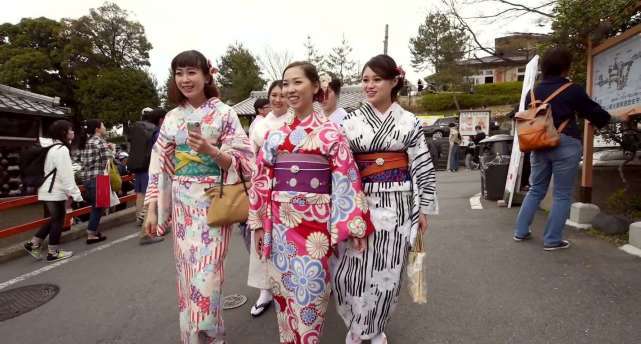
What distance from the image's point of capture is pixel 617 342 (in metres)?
2.37

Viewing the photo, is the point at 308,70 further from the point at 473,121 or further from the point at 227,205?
the point at 473,121

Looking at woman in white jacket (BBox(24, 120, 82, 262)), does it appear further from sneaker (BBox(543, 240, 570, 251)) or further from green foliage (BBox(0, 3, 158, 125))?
green foliage (BBox(0, 3, 158, 125))

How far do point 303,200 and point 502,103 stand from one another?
34.3m

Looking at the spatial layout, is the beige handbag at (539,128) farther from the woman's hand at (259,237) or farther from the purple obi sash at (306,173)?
the woman's hand at (259,237)

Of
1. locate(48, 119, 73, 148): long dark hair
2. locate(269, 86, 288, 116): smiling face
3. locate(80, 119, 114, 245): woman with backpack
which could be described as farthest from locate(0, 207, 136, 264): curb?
locate(269, 86, 288, 116): smiling face

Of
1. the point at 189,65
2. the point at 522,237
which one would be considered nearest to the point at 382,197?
the point at 189,65

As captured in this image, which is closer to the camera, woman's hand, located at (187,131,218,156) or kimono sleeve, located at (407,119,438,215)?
woman's hand, located at (187,131,218,156)

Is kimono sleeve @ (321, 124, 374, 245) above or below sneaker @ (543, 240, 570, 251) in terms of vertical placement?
above

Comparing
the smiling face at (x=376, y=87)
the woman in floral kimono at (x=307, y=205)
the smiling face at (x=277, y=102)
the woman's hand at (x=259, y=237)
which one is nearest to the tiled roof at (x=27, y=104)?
the smiling face at (x=277, y=102)

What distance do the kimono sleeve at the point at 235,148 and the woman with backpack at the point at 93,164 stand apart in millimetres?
4193

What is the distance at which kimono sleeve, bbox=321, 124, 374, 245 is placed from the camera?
2186 mm

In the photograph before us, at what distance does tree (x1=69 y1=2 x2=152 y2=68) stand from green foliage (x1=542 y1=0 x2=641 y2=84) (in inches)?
1059

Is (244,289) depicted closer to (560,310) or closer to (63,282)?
(63,282)

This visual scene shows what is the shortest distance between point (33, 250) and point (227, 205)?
4269mm
